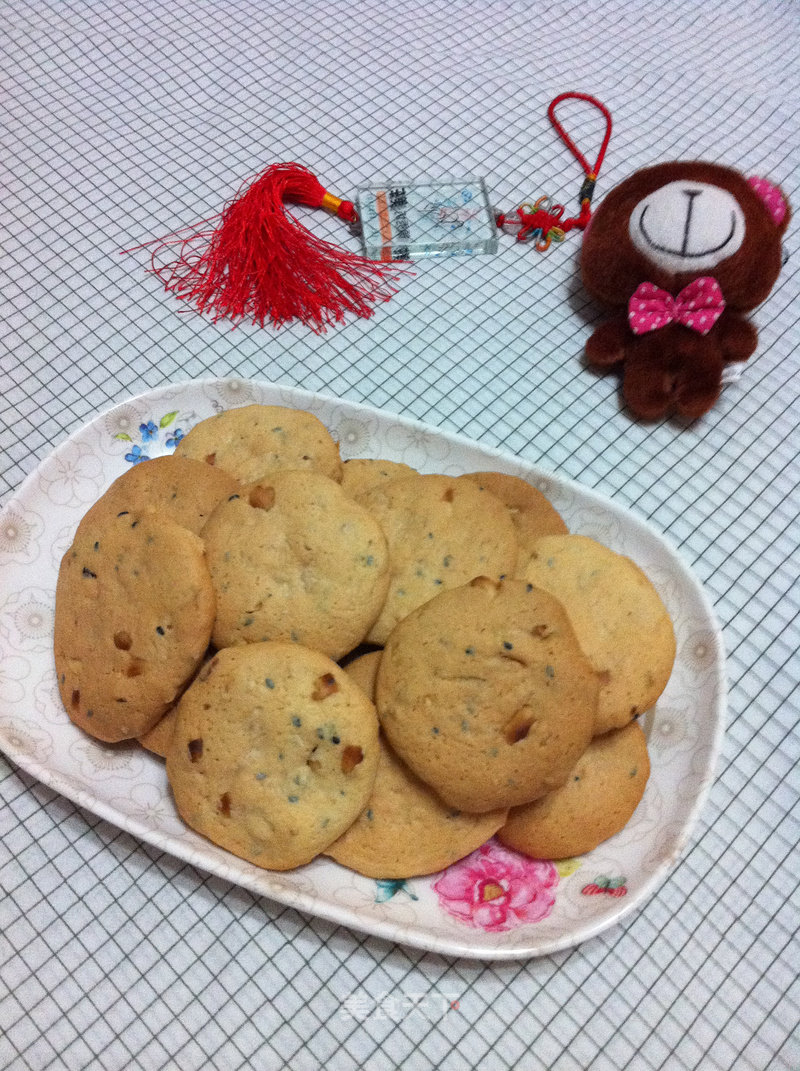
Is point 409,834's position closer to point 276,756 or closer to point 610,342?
point 276,756

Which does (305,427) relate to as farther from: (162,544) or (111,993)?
(111,993)

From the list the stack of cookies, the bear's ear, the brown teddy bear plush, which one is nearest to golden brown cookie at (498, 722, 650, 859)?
the stack of cookies

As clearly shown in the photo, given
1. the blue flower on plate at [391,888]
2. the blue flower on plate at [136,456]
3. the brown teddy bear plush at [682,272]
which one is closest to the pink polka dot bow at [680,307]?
the brown teddy bear plush at [682,272]

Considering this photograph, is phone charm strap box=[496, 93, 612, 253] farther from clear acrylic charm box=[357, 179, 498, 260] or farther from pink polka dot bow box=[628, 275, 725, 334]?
pink polka dot bow box=[628, 275, 725, 334]

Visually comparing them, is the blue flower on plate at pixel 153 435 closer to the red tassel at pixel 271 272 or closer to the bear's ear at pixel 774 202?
the red tassel at pixel 271 272

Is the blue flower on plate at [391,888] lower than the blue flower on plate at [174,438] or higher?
lower

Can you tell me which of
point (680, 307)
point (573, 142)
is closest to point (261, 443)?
point (680, 307)
